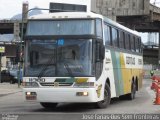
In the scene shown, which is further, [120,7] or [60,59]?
[120,7]

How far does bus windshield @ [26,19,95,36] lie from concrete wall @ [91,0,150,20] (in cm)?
8296

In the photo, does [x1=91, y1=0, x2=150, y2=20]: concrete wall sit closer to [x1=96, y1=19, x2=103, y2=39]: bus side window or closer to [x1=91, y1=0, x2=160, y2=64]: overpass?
[x1=91, y1=0, x2=160, y2=64]: overpass

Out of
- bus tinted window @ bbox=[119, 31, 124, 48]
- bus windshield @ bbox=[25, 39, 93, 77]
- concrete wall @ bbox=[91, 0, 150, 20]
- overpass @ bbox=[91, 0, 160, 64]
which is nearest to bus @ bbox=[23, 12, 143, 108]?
bus windshield @ bbox=[25, 39, 93, 77]

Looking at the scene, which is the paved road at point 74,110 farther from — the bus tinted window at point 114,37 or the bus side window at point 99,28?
the bus side window at point 99,28

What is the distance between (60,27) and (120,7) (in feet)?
286

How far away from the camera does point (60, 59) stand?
662 inches

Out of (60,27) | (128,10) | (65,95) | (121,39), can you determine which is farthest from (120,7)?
(65,95)

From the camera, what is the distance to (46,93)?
16.7m

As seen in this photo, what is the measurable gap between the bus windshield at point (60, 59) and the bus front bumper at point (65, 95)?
19.8 inches

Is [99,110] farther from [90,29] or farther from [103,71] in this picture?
[90,29]

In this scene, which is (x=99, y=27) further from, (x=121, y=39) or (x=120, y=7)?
(x=120, y=7)

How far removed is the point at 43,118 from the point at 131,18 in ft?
304

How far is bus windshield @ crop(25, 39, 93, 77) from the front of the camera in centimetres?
1669

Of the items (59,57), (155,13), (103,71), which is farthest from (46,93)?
(155,13)
